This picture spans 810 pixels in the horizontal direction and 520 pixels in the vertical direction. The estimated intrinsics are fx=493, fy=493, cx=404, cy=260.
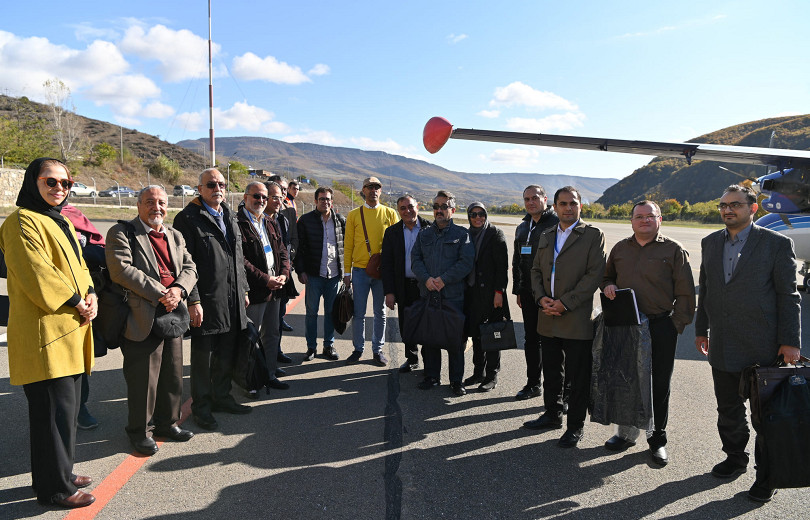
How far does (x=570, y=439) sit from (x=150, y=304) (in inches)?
125

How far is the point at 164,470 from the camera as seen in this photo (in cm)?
322

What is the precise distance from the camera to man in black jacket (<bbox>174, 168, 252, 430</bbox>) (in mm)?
3918

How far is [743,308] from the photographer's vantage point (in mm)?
3197

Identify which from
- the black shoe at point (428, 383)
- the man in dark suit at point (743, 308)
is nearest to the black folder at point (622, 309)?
the man in dark suit at point (743, 308)

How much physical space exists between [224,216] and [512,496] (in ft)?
10.2

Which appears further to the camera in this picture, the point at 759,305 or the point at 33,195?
the point at 759,305

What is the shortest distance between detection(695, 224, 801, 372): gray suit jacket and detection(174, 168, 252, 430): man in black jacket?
144 inches

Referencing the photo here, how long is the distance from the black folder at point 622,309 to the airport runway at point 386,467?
96 cm

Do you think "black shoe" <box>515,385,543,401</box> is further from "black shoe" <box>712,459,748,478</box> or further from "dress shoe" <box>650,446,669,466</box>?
"black shoe" <box>712,459,748,478</box>

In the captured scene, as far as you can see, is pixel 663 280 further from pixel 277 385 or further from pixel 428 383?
pixel 277 385

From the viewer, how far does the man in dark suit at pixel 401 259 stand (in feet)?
17.2

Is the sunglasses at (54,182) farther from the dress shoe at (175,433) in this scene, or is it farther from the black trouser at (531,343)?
the black trouser at (531,343)

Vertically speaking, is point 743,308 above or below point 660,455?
above

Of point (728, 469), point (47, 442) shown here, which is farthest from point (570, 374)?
point (47, 442)
